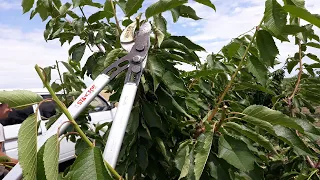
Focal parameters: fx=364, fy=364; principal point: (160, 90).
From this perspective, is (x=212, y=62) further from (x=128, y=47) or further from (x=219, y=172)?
(x=219, y=172)

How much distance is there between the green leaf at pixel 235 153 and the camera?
1163 mm

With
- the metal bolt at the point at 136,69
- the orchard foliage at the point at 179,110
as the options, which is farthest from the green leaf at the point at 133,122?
the metal bolt at the point at 136,69

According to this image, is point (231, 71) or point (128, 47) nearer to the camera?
point (128, 47)

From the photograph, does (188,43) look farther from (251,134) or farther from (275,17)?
(251,134)

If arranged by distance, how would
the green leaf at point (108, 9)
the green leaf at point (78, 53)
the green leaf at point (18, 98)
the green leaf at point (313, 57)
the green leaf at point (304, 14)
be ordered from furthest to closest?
1. the green leaf at point (313, 57)
2. the green leaf at point (78, 53)
3. the green leaf at point (108, 9)
4. the green leaf at point (304, 14)
5. the green leaf at point (18, 98)

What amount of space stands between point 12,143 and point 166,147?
188 inches

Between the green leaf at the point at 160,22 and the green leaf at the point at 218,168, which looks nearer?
the green leaf at the point at 218,168

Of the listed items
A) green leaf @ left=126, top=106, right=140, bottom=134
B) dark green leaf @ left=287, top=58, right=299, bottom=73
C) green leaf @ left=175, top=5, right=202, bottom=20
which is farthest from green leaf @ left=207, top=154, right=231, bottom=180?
dark green leaf @ left=287, top=58, right=299, bottom=73

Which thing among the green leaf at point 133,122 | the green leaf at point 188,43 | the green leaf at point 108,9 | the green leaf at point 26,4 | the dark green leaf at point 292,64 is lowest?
the dark green leaf at point 292,64

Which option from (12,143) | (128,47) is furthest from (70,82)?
(12,143)

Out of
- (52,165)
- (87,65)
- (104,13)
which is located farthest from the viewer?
(87,65)

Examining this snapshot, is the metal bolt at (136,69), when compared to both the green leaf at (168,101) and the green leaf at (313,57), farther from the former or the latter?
the green leaf at (313,57)

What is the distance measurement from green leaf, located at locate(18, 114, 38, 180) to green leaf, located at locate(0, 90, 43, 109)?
73 mm

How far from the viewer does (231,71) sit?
1760 millimetres
